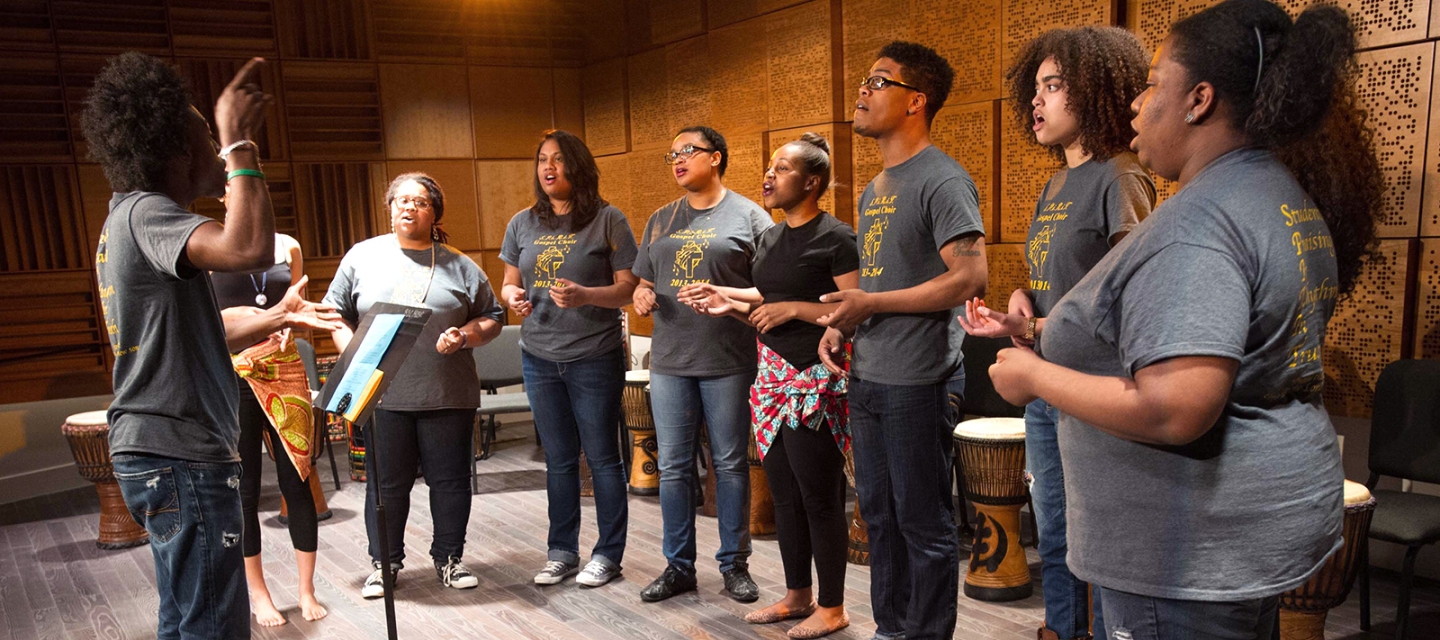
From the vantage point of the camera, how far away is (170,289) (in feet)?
6.10

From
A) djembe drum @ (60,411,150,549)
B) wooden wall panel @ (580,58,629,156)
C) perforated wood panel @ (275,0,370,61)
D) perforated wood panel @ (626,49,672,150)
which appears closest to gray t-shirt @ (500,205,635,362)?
djembe drum @ (60,411,150,549)

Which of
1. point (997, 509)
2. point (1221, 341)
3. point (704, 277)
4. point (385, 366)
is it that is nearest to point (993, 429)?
point (997, 509)

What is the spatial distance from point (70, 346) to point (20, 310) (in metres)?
0.32

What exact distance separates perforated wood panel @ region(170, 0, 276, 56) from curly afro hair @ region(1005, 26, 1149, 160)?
18.0 feet

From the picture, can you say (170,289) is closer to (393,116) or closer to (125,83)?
(125,83)

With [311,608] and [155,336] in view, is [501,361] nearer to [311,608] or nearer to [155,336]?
[311,608]

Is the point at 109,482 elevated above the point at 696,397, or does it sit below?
below

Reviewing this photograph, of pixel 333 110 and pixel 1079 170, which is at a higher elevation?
pixel 333 110

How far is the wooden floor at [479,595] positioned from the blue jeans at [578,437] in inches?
8.2

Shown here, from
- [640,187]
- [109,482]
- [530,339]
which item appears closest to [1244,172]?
[530,339]

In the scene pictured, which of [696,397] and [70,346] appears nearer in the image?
[696,397]

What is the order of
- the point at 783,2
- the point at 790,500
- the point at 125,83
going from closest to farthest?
the point at 125,83
the point at 790,500
the point at 783,2

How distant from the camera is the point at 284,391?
3.10 meters

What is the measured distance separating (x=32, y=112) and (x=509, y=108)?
287 centimetres
